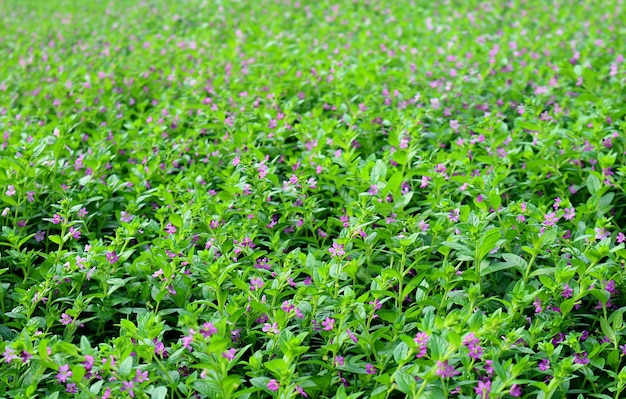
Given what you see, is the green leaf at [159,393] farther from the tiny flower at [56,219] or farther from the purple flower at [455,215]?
the purple flower at [455,215]

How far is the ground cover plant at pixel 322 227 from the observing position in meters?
2.25

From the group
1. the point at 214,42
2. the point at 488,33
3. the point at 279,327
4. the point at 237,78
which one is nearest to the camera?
the point at 279,327

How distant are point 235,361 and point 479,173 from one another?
1668 mm

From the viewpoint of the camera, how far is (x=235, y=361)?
2.18m

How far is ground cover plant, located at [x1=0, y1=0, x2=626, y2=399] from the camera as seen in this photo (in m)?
2.25

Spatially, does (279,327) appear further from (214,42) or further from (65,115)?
(214,42)

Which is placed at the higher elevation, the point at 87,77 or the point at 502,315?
the point at 87,77

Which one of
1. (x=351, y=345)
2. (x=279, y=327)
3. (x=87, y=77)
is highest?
(x=87, y=77)

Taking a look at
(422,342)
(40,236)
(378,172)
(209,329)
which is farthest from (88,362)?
(378,172)

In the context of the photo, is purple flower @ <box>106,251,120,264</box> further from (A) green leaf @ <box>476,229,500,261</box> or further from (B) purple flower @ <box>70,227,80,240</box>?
(A) green leaf @ <box>476,229,500,261</box>

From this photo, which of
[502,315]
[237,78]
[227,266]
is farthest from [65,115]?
[502,315]

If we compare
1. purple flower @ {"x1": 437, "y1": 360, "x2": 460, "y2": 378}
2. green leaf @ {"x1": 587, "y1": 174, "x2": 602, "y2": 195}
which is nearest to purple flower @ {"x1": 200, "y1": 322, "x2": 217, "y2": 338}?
purple flower @ {"x1": 437, "y1": 360, "x2": 460, "y2": 378}

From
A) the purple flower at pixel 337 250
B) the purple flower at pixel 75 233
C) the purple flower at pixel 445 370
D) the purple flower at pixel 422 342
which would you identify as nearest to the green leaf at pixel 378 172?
the purple flower at pixel 337 250

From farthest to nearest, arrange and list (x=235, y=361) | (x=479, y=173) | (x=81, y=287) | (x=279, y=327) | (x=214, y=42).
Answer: (x=214, y=42), (x=479, y=173), (x=81, y=287), (x=279, y=327), (x=235, y=361)
